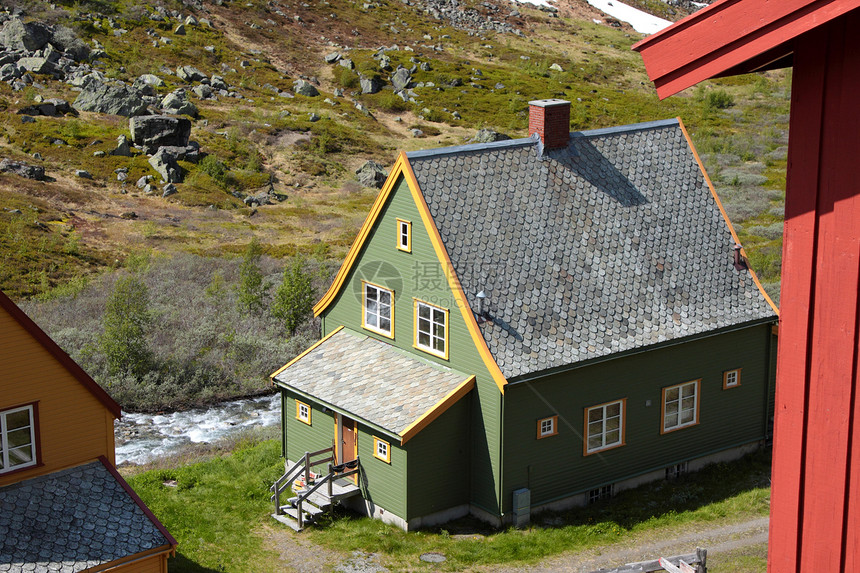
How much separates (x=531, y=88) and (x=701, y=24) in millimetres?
100084

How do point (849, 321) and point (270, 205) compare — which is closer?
point (849, 321)

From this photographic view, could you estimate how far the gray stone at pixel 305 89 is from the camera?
317 ft

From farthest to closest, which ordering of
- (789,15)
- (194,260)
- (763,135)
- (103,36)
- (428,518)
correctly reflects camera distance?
(103,36), (763,135), (194,260), (428,518), (789,15)

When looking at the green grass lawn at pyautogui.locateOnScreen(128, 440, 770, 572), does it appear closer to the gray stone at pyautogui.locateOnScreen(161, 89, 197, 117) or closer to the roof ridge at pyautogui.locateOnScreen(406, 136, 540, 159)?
the roof ridge at pyautogui.locateOnScreen(406, 136, 540, 159)

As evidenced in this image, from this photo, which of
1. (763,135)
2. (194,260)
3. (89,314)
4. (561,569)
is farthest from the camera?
(763,135)

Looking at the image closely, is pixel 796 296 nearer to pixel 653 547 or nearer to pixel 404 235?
pixel 653 547

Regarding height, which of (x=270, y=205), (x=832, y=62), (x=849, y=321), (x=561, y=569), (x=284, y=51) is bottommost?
(x=561, y=569)

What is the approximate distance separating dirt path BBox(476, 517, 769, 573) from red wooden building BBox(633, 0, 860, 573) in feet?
55.7

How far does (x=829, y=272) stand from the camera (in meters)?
5.36

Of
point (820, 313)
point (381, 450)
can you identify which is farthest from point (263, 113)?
point (820, 313)

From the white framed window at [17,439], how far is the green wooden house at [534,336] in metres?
8.08

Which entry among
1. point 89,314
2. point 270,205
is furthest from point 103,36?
Result: point 89,314

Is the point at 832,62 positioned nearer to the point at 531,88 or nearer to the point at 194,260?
the point at 194,260

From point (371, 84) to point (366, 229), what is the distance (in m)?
77.6
